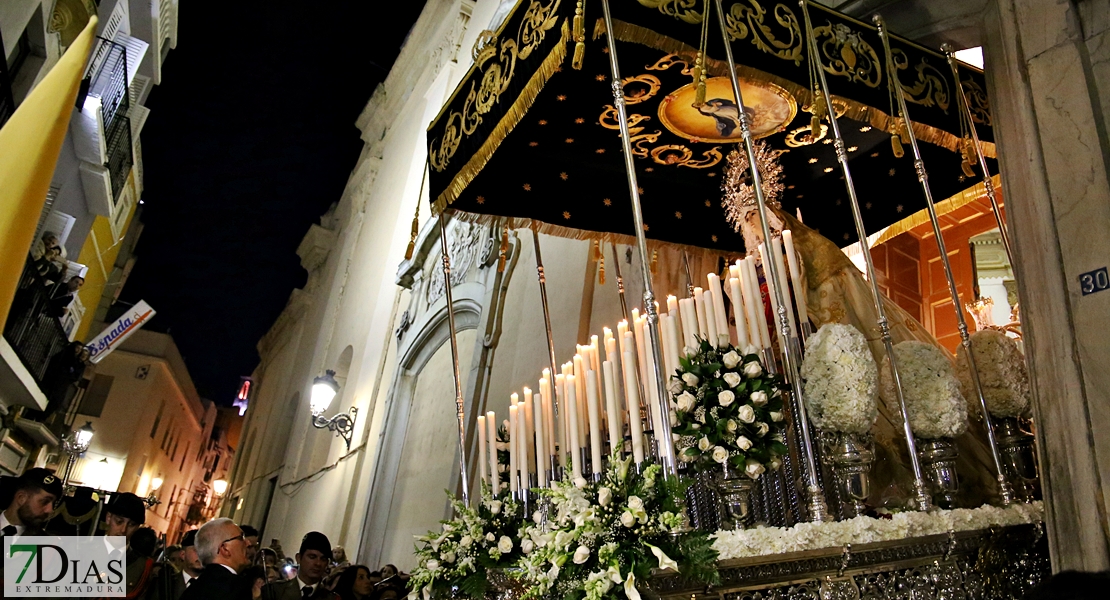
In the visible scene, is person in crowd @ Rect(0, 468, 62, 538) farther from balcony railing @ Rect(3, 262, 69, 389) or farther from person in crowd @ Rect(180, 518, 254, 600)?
balcony railing @ Rect(3, 262, 69, 389)

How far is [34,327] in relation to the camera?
1006 cm

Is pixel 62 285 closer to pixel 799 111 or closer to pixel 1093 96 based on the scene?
pixel 799 111

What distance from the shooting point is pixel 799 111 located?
4.66 m

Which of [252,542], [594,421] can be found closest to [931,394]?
[594,421]

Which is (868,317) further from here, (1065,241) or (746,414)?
(746,414)

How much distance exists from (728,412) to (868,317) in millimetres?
1775

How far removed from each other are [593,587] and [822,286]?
263 centimetres

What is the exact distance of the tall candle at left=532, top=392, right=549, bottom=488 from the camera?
4.06 meters

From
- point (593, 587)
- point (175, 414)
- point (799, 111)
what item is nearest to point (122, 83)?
point (799, 111)

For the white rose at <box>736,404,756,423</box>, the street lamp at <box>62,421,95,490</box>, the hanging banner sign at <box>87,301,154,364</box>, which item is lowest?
the white rose at <box>736,404,756,423</box>

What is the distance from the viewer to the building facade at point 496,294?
9.00ft

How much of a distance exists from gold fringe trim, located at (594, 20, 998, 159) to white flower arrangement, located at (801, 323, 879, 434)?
1.57 m

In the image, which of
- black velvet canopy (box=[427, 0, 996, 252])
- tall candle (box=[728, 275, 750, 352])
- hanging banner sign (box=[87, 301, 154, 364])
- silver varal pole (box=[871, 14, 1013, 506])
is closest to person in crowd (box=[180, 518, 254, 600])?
tall candle (box=[728, 275, 750, 352])

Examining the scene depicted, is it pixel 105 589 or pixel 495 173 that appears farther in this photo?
pixel 495 173
